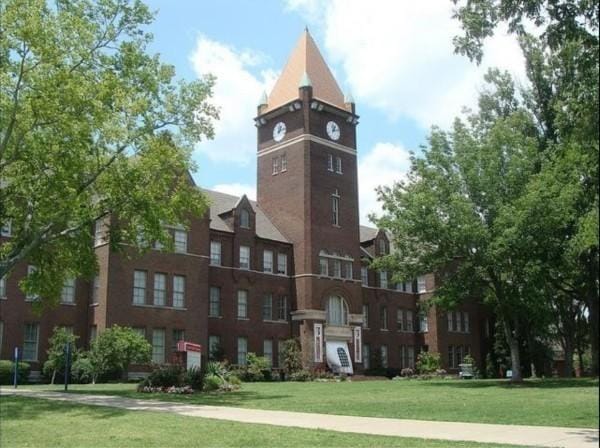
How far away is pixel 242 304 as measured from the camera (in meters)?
47.3

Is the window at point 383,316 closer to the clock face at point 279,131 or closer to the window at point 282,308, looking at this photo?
the window at point 282,308

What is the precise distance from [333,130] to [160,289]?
776 inches

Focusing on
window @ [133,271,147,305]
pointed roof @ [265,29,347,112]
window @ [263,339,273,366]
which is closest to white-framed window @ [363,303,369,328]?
window @ [263,339,273,366]

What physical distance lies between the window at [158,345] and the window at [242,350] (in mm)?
6989

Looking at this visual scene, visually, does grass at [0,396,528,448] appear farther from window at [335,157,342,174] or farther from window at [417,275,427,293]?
window at [417,275,427,293]

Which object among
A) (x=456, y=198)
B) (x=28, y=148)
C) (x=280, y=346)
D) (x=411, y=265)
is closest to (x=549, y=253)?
(x=456, y=198)

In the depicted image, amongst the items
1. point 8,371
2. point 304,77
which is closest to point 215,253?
point 304,77

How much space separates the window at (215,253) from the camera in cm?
4622

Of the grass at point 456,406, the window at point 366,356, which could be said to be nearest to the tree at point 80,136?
the grass at point 456,406

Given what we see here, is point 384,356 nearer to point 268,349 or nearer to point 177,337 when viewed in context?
point 268,349

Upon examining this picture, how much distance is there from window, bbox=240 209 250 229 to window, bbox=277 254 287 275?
11.8ft

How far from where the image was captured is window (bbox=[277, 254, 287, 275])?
5003 cm

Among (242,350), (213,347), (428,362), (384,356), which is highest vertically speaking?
(213,347)

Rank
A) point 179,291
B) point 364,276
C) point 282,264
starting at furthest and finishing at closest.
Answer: point 364,276 < point 282,264 < point 179,291
